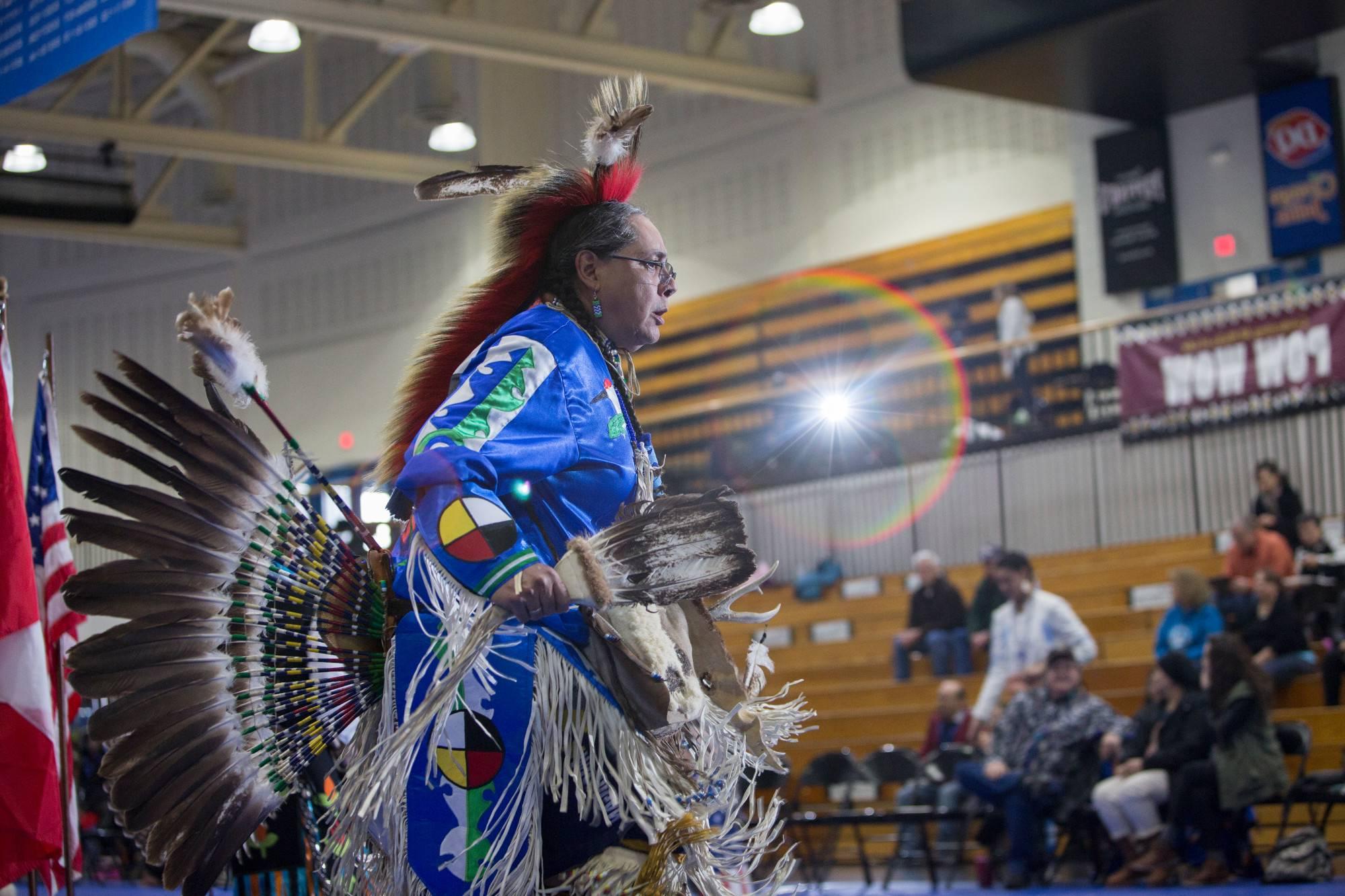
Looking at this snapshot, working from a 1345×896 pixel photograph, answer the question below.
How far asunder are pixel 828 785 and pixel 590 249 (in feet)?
20.7

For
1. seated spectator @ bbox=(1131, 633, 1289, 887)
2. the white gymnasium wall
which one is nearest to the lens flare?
the white gymnasium wall

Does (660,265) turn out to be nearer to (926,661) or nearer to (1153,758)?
(1153,758)

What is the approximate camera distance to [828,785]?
835 cm

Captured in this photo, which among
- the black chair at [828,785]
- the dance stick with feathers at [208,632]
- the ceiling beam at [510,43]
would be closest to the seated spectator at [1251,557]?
the black chair at [828,785]

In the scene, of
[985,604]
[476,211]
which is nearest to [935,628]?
[985,604]

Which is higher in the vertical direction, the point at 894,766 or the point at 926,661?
the point at 926,661

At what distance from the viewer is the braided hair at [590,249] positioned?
96.0 inches

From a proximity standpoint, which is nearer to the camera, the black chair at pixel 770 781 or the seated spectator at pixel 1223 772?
the seated spectator at pixel 1223 772

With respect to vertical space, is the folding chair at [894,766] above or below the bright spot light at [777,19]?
below

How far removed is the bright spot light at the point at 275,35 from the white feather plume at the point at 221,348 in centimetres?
792

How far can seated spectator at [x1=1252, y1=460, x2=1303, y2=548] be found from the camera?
8852 millimetres

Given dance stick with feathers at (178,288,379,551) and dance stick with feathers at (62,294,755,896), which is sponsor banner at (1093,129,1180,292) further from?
dance stick with feathers at (62,294,755,896)

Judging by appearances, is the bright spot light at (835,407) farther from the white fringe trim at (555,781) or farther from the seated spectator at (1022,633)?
the white fringe trim at (555,781)

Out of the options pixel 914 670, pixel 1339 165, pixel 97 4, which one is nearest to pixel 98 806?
pixel 914 670
